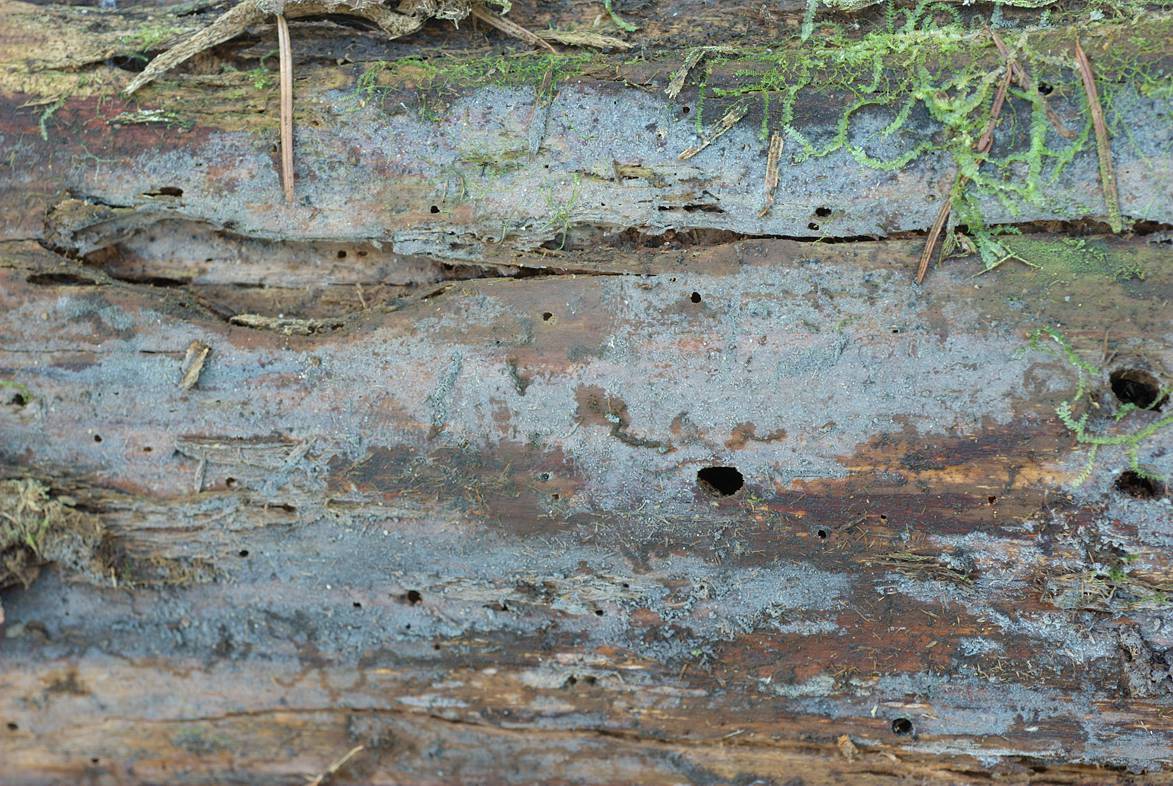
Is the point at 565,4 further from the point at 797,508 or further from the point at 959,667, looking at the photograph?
the point at 959,667

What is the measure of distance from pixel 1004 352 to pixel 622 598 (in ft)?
5.00

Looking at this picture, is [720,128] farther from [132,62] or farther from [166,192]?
[132,62]

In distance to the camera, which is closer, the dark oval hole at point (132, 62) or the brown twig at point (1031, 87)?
the brown twig at point (1031, 87)

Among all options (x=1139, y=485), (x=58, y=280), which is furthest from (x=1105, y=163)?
(x=58, y=280)

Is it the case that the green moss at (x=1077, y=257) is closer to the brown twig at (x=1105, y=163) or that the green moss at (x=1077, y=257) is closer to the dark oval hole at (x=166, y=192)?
the brown twig at (x=1105, y=163)

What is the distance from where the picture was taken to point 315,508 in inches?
116

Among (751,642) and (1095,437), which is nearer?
(1095,437)

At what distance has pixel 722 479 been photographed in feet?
9.51

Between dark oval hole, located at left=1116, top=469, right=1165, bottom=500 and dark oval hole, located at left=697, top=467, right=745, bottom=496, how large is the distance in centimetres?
122

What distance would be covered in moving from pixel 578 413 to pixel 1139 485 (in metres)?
1.86

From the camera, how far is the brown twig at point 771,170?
286 centimetres

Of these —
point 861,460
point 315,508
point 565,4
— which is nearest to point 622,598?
point 861,460

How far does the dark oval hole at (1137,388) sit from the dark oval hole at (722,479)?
124cm

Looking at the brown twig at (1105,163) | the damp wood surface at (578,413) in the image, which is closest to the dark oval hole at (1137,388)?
the damp wood surface at (578,413)
